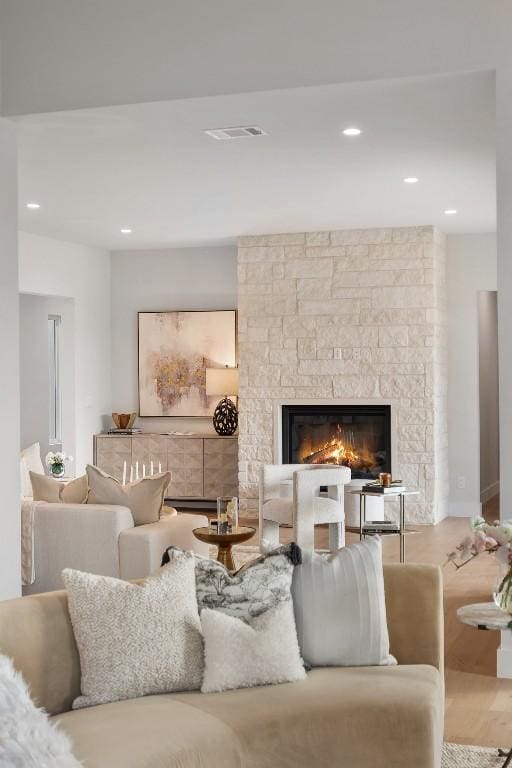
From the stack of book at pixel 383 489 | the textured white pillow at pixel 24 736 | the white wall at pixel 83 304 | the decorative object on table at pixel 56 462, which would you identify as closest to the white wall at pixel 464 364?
the stack of book at pixel 383 489

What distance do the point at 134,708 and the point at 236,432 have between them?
7.26 meters

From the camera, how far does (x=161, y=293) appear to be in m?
10.8

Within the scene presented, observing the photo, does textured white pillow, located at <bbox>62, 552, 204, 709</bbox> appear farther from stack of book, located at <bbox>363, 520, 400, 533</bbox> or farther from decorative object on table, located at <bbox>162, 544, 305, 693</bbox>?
stack of book, located at <bbox>363, 520, 400, 533</bbox>

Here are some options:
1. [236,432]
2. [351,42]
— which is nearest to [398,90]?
[351,42]

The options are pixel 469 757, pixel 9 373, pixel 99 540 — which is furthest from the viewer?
pixel 99 540

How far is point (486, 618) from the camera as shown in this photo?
3.39 metres

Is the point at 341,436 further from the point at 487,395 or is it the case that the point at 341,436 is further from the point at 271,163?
the point at 271,163

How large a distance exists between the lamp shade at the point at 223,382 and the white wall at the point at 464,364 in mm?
2134

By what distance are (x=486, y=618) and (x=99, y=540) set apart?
3.02 meters

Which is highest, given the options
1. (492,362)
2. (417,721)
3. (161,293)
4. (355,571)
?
(161,293)

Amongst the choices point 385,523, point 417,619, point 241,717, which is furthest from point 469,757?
point 385,523

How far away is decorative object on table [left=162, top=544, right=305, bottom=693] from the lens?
318cm

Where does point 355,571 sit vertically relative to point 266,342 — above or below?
below

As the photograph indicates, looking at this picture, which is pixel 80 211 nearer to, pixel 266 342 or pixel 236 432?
pixel 266 342
